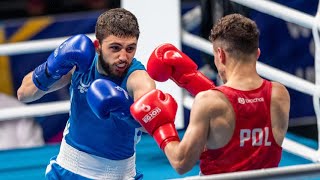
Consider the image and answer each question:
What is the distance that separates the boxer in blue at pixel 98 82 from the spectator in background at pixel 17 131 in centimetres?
182

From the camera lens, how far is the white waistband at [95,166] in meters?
3.49

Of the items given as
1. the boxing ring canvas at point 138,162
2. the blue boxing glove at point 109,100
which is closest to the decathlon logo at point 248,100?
the blue boxing glove at point 109,100

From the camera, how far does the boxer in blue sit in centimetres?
335

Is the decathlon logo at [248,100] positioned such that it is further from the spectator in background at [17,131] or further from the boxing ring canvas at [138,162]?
the spectator in background at [17,131]

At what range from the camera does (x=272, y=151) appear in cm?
294

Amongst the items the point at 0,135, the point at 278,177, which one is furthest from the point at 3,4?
the point at 278,177

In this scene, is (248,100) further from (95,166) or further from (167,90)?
(167,90)

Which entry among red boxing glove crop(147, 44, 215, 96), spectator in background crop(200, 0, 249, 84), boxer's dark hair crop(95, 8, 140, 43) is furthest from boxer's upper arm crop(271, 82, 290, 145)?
spectator in background crop(200, 0, 249, 84)

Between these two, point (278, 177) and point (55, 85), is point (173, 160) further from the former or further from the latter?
point (55, 85)

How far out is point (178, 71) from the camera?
345cm

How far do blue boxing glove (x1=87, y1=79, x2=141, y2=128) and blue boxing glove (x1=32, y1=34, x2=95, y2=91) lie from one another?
0.25 metres

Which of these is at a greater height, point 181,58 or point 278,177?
point 278,177

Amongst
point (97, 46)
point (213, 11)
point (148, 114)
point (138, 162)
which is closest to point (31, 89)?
→ point (97, 46)

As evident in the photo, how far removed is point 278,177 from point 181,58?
110 centimetres
